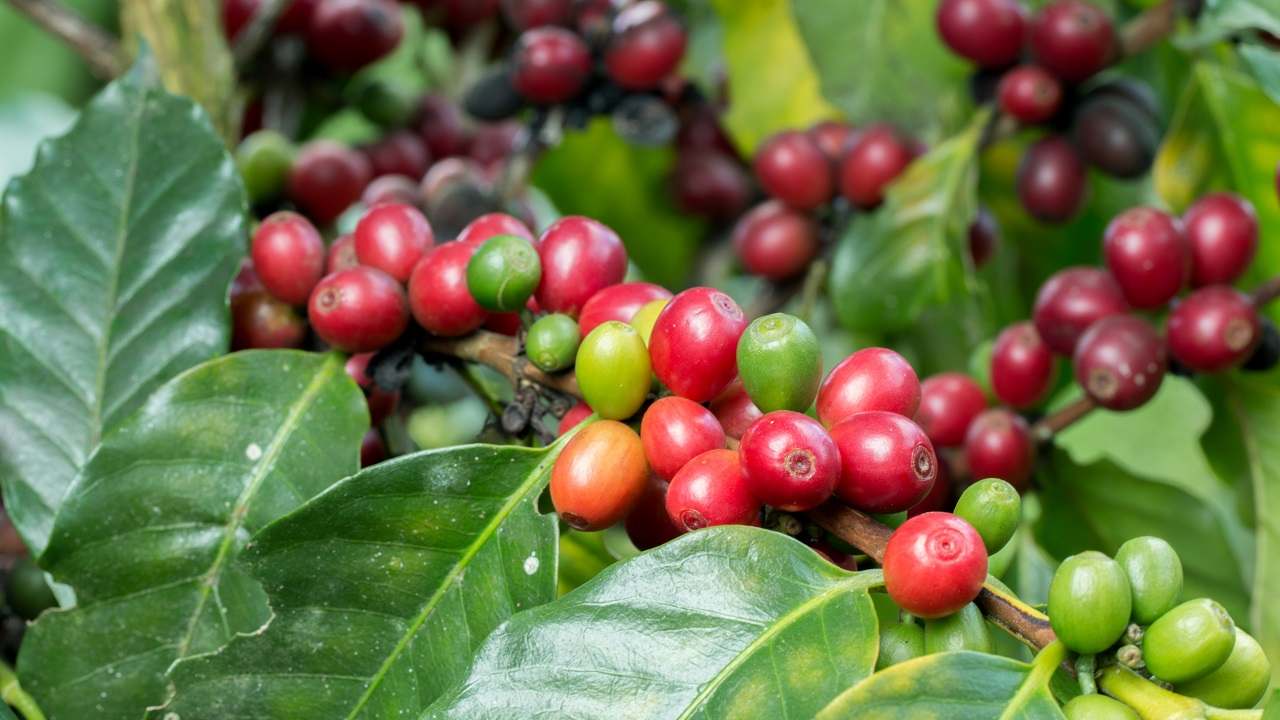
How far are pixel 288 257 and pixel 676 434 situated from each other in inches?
13.0

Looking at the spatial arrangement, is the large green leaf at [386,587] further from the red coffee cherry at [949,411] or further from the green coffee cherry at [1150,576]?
the red coffee cherry at [949,411]

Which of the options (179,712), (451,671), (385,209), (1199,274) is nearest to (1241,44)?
(1199,274)

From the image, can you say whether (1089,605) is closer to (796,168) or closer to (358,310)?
(358,310)

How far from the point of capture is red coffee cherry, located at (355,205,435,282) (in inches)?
31.4

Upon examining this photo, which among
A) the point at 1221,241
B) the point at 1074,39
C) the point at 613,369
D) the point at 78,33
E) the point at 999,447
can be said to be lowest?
the point at 999,447

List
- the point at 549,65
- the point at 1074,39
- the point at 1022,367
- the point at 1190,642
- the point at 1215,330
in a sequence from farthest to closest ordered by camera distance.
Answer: the point at 549,65
the point at 1074,39
the point at 1022,367
the point at 1215,330
the point at 1190,642

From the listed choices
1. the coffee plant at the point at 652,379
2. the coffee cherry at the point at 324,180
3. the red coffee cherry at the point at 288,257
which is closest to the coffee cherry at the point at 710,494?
the coffee plant at the point at 652,379

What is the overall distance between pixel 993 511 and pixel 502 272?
0.29 metres

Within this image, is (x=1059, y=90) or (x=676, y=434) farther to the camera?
(x=1059, y=90)

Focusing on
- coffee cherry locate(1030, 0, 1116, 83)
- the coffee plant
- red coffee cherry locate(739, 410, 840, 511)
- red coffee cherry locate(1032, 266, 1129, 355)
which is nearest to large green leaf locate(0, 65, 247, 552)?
the coffee plant

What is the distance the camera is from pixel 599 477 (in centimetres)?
62

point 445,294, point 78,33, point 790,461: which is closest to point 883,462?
point 790,461

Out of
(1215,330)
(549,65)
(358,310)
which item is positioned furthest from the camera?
(549,65)

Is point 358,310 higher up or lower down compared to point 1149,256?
higher up
